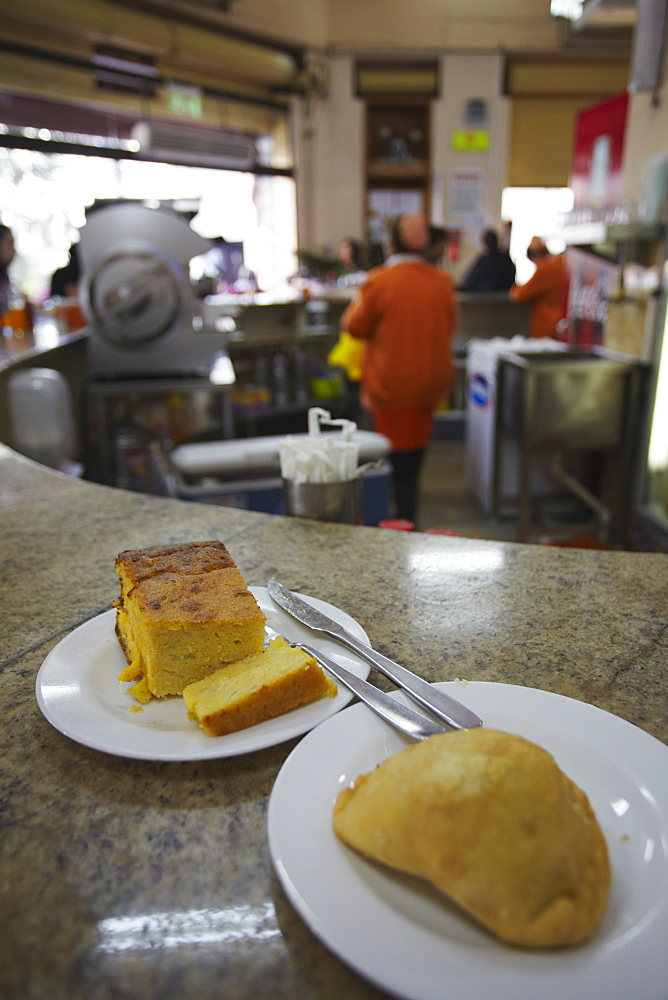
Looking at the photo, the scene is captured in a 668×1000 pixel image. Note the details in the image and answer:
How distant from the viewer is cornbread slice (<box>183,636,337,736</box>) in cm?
69

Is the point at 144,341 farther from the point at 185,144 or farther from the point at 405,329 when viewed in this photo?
the point at 185,144

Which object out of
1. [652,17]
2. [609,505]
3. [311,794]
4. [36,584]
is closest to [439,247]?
[652,17]

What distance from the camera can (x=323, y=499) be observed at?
1360 millimetres

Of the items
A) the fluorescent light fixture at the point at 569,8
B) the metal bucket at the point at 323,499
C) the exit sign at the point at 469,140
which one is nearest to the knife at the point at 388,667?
the metal bucket at the point at 323,499

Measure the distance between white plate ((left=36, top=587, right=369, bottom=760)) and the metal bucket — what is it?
496mm

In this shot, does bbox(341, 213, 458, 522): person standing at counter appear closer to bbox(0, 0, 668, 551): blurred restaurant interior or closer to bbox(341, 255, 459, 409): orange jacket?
bbox(341, 255, 459, 409): orange jacket

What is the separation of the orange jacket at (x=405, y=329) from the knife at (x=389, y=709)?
2965 mm

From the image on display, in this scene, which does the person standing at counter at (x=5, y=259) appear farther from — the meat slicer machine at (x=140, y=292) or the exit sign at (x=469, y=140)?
the exit sign at (x=469, y=140)

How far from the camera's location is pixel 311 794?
0.59 m

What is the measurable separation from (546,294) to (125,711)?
5.21 m

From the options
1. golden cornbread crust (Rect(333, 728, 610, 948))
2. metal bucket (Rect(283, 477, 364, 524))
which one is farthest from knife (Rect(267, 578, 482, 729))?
metal bucket (Rect(283, 477, 364, 524))

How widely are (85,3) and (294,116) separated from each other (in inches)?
96.5

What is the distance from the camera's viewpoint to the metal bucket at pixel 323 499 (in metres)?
1.35

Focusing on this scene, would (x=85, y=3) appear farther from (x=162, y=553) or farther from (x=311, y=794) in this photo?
(x=311, y=794)
